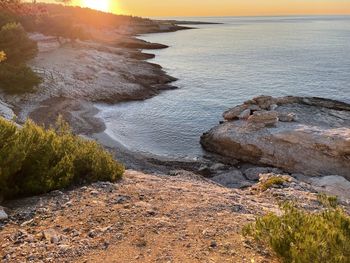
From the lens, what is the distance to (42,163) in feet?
35.2

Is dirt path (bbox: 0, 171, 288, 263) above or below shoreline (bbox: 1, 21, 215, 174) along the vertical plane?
above

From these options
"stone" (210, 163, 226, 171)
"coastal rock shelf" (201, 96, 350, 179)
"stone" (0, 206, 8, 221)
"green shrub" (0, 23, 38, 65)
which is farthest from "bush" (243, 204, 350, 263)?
"green shrub" (0, 23, 38, 65)

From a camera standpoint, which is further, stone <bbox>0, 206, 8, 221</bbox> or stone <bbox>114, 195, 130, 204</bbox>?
stone <bbox>114, 195, 130, 204</bbox>

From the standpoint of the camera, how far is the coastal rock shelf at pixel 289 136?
21688mm

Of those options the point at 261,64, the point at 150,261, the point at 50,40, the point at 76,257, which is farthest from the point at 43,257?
the point at 261,64

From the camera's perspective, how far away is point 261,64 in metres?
67.0

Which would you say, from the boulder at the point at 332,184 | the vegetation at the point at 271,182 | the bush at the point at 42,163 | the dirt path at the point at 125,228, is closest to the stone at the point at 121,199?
the dirt path at the point at 125,228

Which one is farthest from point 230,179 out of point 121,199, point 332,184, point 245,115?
point 121,199

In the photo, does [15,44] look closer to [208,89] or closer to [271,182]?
[208,89]

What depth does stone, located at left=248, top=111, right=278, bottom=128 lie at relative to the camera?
83.1ft

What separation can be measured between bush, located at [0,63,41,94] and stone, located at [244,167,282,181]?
853 inches

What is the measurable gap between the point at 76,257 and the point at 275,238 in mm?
3679

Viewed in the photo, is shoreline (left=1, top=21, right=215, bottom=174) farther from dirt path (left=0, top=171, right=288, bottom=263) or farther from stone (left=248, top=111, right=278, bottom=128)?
dirt path (left=0, top=171, right=288, bottom=263)

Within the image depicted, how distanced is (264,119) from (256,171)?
538 cm
